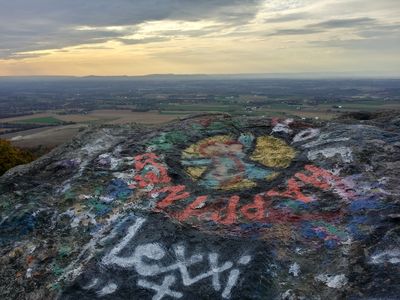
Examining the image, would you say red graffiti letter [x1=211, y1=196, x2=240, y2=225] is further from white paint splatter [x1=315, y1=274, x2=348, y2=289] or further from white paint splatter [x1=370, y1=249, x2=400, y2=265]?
white paint splatter [x1=370, y1=249, x2=400, y2=265]

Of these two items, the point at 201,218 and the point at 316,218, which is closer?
the point at 316,218

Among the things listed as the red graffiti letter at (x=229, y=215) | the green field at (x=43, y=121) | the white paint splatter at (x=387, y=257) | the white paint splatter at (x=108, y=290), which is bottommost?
the green field at (x=43, y=121)

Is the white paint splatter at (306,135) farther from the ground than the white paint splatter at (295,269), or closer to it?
farther from the ground

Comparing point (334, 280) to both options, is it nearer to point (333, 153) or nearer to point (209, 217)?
point (209, 217)

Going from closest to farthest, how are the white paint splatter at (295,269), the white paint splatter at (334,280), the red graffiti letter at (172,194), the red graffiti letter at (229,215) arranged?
1. the white paint splatter at (334,280)
2. the white paint splatter at (295,269)
3. the red graffiti letter at (229,215)
4. the red graffiti letter at (172,194)

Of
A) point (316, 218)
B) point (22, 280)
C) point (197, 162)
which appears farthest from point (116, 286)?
point (197, 162)

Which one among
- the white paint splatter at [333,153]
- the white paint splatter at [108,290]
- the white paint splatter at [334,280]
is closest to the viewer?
the white paint splatter at [334,280]

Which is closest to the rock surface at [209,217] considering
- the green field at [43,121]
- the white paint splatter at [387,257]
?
the white paint splatter at [387,257]

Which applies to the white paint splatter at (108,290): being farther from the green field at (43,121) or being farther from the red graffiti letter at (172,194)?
the green field at (43,121)

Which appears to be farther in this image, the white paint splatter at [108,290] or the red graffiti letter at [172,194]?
the red graffiti letter at [172,194]

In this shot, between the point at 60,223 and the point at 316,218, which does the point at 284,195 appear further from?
the point at 60,223
